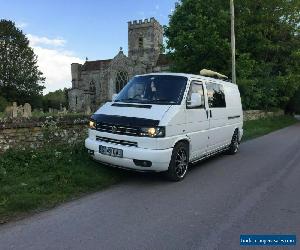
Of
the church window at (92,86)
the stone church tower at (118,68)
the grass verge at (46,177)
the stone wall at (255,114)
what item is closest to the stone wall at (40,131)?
the grass verge at (46,177)

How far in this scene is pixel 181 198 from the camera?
6098mm

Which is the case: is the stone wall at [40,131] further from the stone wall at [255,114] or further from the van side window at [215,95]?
the stone wall at [255,114]

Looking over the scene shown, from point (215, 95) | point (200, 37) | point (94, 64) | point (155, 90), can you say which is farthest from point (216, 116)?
point (94, 64)

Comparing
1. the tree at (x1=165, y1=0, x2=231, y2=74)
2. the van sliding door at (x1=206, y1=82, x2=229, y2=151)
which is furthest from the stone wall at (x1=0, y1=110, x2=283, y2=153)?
the tree at (x1=165, y1=0, x2=231, y2=74)

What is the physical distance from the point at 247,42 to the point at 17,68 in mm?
43748

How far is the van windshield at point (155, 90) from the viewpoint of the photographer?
24.7 feet

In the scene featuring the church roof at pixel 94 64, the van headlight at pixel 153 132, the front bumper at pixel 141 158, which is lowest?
the front bumper at pixel 141 158

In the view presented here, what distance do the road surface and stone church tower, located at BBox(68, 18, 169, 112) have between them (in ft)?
188

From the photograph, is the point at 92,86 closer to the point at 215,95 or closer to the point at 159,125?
the point at 215,95

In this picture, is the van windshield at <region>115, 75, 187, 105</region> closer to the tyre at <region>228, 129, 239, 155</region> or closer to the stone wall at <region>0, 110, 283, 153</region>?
the stone wall at <region>0, 110, 283, 153</region>

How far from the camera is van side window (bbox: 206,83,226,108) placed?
8.84 m

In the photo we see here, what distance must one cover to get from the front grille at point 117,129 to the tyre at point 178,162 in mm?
962

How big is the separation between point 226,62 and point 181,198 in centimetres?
2021

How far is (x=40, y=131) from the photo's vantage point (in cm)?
816
